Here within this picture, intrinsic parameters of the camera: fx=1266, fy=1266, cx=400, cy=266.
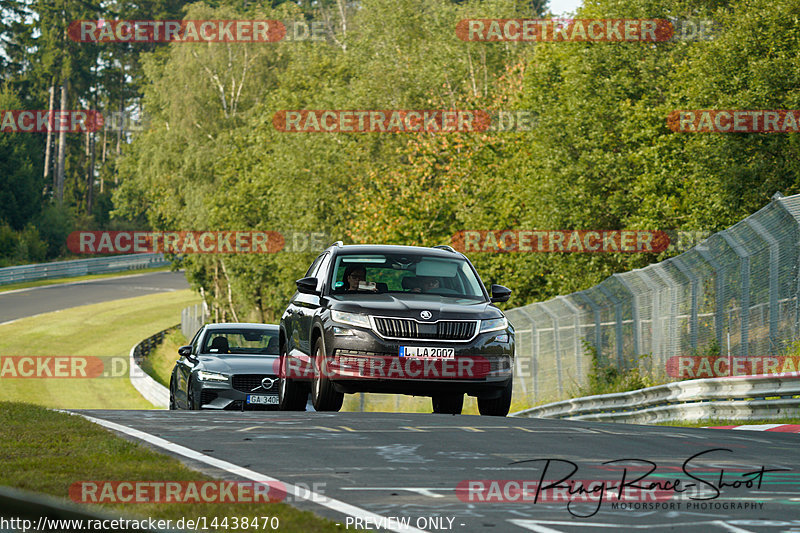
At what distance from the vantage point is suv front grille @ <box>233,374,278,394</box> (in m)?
19.0

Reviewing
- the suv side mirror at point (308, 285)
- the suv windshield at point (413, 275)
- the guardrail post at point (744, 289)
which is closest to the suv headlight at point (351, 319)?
the suv windshield at point (413, 275)

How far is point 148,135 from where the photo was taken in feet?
241

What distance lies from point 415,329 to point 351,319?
723 millimetres

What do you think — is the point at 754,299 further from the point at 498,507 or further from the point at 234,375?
the point at 498,507

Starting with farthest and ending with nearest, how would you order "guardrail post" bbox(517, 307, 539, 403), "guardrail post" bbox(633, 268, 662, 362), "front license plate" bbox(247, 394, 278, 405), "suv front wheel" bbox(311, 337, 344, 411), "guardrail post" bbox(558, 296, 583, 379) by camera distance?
"guardrail post" bbox(517, 307, 539, 403)
"guardrail post" bbox(558, 296, 583, 379)
"guardrail post" bbox(633, 268, 662, 362)
"front license plate" bbox(247, 394, 278, 405)
"suv front wheel" bbox(311, 337, 344, 411)

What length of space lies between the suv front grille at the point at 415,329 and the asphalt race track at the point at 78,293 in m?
56.3

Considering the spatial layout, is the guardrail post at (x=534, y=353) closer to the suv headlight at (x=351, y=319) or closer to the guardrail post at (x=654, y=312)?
the guardrail post at (x=654, y=312)

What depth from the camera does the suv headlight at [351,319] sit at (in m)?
13.8

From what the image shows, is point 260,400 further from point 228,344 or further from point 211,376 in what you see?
point 228,344

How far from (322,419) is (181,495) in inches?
223

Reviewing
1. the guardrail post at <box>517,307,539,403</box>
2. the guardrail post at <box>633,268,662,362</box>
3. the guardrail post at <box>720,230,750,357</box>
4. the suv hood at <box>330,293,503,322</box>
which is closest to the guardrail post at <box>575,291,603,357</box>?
the guardrail post at <box>633,268,662,362</box>

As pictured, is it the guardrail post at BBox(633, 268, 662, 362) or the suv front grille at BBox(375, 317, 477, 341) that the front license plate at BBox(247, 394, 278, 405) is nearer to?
the suv front grille at BBox(375, 317, 477, 341)

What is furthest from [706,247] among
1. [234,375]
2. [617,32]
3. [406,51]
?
[406,51]

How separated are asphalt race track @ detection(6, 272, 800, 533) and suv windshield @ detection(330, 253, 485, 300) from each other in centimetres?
148
